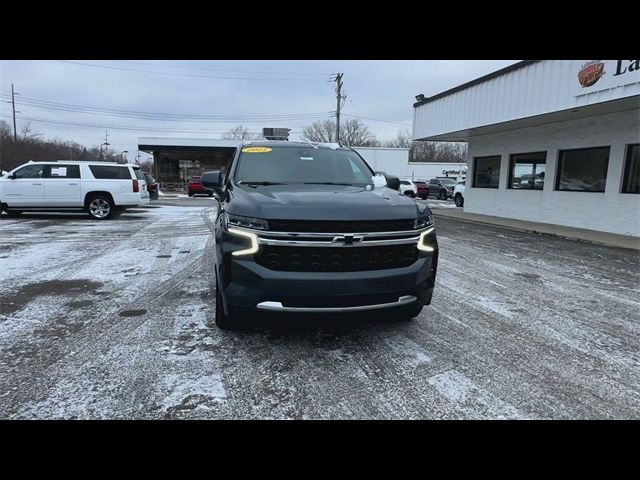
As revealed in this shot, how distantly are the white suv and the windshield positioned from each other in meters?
10.8

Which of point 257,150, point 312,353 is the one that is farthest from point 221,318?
point 257,150

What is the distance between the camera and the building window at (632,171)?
1158cm

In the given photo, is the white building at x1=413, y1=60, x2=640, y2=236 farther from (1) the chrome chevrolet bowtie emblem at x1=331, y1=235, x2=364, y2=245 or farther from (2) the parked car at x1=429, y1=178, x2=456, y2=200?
(2) the parked car at x1=429, y1=178, x2=456, y2=200

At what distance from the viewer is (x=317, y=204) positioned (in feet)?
10.9

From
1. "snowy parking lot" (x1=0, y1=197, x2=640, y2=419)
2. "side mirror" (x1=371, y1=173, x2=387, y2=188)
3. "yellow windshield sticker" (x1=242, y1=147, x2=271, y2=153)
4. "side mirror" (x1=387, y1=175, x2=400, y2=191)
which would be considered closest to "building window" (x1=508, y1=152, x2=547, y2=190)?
"snowy parking lot" (x1=0, y1=197, x2=640, y2=419)

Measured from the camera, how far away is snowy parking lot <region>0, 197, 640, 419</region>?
280 centimetres

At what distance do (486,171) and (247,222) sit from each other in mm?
17681

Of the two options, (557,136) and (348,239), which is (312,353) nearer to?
(348,239)

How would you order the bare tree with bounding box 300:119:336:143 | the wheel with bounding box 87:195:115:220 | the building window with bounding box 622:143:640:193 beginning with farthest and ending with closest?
1. the bare tree with bounding box 300:119:336:143
2. the wheel with bounding box 87:195:115:220
3. the building window with bounding box 622:143:640:193

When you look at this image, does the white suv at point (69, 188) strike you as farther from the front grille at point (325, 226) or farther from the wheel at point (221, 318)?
the front grille at point (325, 226)

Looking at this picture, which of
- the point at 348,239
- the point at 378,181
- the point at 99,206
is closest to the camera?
the point at 348,239
